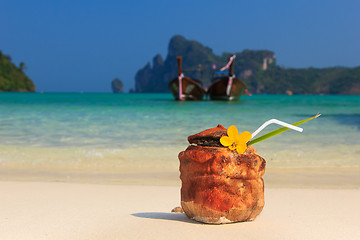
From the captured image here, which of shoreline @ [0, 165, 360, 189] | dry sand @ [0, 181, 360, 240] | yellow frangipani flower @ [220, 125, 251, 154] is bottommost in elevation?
shoreline @ [0, 165, 360, 189]

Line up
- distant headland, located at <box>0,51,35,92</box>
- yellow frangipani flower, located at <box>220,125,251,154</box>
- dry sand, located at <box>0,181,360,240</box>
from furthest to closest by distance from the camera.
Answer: distant headland, located at <box>0,51,35,92</box> → dry sand, located at <box>0,181,360,240</box> → yellow frangipani flower, located at <box>220,125,251,154</box>

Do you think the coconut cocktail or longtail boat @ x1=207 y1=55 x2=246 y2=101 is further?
longtail boat @ x1=207 y1=55 x2=246 y2=101

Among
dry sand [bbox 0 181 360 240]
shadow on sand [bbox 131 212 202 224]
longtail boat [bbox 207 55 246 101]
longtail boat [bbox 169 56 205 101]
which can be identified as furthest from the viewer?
longtail boat [bbox 207 55 246 101]

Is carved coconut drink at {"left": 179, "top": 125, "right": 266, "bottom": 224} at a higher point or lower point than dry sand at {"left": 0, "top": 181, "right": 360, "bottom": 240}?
higher

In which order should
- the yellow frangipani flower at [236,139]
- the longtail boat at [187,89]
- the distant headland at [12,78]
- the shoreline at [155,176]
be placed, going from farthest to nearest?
the distant headland at [12,78], the longtail boat at [187,89], the shoreline at [155,176], the yellow frangipani flower at [236,139]

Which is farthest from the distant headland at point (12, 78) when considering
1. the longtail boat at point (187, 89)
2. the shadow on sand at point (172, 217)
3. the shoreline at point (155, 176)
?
the shadow on sand at point (172, 217)

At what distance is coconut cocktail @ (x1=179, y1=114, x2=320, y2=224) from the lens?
1948 mm

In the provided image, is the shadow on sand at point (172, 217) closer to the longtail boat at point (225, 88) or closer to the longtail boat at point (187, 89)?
the longtail boat at point (187, 89)

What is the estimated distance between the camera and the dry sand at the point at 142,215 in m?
2.06

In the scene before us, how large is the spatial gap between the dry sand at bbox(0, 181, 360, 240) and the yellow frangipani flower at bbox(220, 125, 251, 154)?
49 cm

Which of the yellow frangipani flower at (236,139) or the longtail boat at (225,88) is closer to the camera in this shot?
the yellow frangipani flower at (236,139)

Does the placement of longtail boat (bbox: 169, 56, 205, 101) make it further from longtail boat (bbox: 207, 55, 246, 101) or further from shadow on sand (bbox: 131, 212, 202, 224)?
shadow on sand (bbox: 131, 212, 202, 224)

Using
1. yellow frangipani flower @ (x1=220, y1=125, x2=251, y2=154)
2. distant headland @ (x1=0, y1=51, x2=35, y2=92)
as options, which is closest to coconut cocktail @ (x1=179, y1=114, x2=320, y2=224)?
yellow frangipani flower @ (x1=220, y1=125, x2=251, y2=154)

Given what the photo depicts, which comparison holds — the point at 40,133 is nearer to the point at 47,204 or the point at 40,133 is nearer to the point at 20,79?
the point at 47,204
